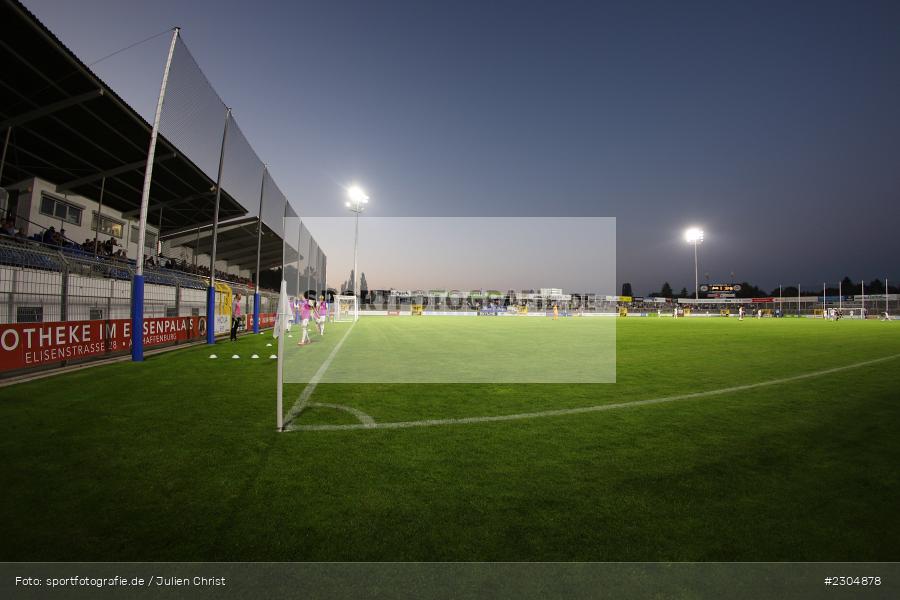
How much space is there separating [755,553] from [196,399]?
7002 mm

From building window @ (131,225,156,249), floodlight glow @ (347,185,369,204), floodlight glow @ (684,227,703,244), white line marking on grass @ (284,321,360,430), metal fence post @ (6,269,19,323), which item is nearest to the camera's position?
white line marking on grass @ (284,321,360,430)

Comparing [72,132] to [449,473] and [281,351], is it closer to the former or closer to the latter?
[281,351]

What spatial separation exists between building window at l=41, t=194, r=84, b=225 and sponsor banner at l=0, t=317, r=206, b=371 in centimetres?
1328

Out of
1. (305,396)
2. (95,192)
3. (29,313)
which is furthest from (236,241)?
(305,396)

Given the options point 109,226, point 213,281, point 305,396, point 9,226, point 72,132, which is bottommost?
point 305,396

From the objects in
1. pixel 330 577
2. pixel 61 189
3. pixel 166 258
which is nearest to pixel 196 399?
A: pixel 330 577

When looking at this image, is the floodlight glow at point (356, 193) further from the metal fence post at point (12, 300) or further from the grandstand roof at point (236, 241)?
the metal fence post at point (12, 300)

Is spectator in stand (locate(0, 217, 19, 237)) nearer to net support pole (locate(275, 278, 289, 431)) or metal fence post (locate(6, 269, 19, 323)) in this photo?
metal fence post (locate(6, 269, 19, 323))

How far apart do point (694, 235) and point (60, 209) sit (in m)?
80.2

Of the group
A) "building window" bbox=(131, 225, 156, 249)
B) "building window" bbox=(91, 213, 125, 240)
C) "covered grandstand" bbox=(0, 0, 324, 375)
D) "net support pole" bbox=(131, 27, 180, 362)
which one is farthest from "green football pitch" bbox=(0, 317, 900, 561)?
"building window" bbox=(131, 225, 156, 249)

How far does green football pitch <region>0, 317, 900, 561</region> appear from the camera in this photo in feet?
8.09

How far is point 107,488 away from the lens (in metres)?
3.20

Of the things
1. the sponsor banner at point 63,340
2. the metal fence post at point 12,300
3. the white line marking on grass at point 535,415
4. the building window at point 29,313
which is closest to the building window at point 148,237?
the sponsor banner at point 63,340

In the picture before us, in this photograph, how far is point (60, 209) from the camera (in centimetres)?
2050
